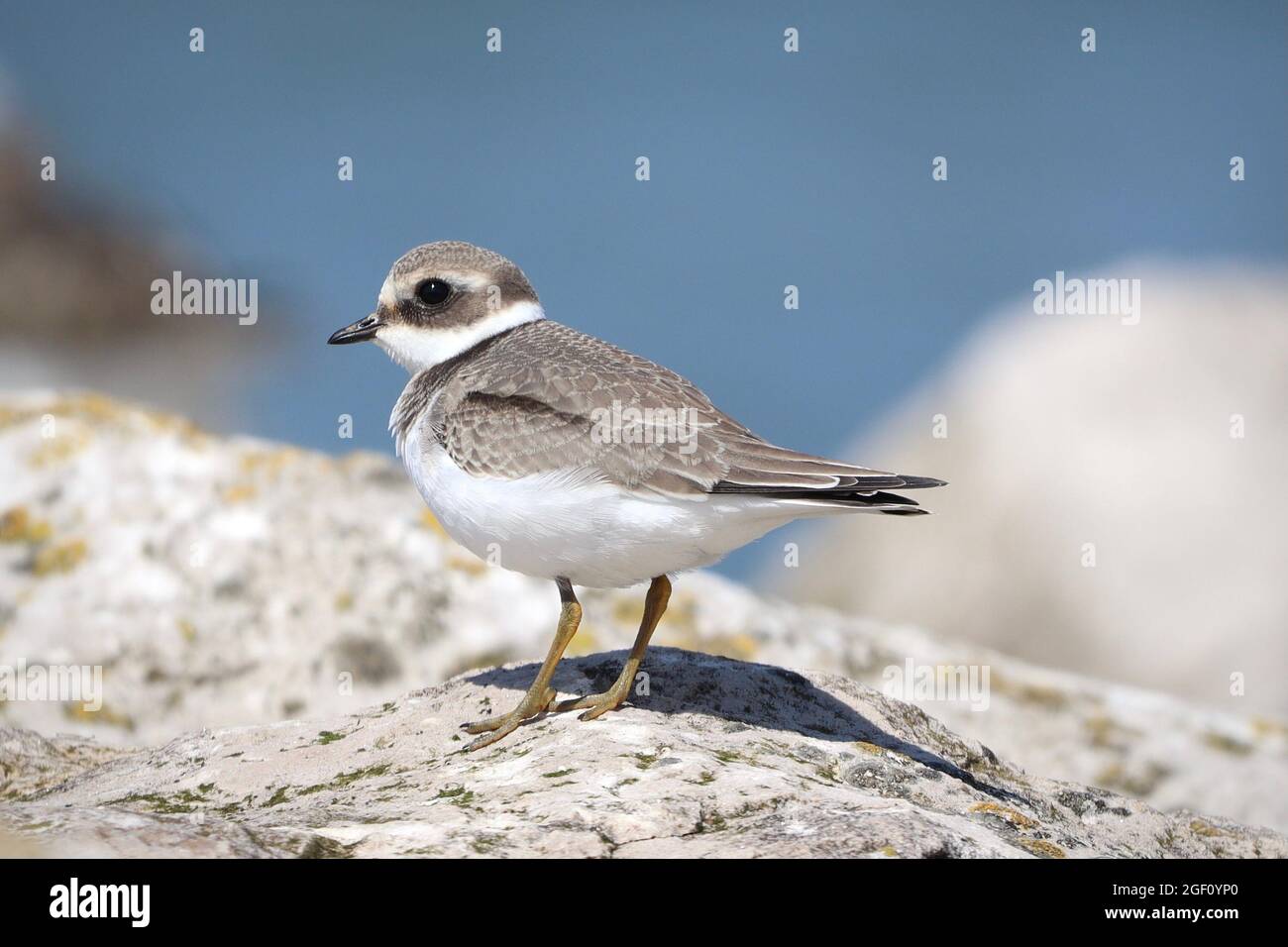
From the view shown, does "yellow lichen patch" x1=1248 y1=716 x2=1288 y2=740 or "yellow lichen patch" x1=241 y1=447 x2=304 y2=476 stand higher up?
"yellow lichen patch" x1=241 y1=447 x2=304 y2=476

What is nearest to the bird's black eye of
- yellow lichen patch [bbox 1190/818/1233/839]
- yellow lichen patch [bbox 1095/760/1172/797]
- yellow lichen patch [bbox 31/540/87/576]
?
yellow lichen patch [bbox 31/540/87/576]

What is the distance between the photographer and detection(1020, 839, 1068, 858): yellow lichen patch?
521cm

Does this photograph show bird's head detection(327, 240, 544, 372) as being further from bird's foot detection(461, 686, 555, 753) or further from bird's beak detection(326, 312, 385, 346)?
bird's foot detection(461, 686, 555, 753)

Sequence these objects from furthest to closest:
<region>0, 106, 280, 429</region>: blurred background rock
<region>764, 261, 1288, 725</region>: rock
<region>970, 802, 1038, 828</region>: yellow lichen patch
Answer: <region>0, 106, 280, 429</region>: blurred background rock → <region>764, 261, 1288, 725</region>: rock → <region>970, 802, 1038, 828</region>: yellow lichen patch

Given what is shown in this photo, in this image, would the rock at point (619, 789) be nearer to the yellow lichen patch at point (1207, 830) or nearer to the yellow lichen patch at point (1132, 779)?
the yellow lichen patch at point (1207, 830)

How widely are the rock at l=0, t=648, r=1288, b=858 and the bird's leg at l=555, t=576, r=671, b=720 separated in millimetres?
99

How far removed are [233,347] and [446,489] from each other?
2416 centimetres

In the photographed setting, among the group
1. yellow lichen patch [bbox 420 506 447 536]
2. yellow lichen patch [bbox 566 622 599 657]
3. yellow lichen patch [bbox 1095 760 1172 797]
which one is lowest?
yellow lichen patch [bbox 1095 760 1172 797]

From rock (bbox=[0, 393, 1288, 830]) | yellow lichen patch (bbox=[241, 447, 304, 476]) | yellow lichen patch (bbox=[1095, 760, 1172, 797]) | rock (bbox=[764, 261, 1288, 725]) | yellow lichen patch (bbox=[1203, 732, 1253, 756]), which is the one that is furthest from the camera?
rock (bbox=[764, 261, 1288, 725])

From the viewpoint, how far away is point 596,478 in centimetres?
665

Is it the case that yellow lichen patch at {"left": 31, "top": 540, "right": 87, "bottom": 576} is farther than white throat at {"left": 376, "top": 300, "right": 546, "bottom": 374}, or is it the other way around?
yellow lichen patch at {"left": 31, "top": 540, "right": 87, "bottom": 576}
